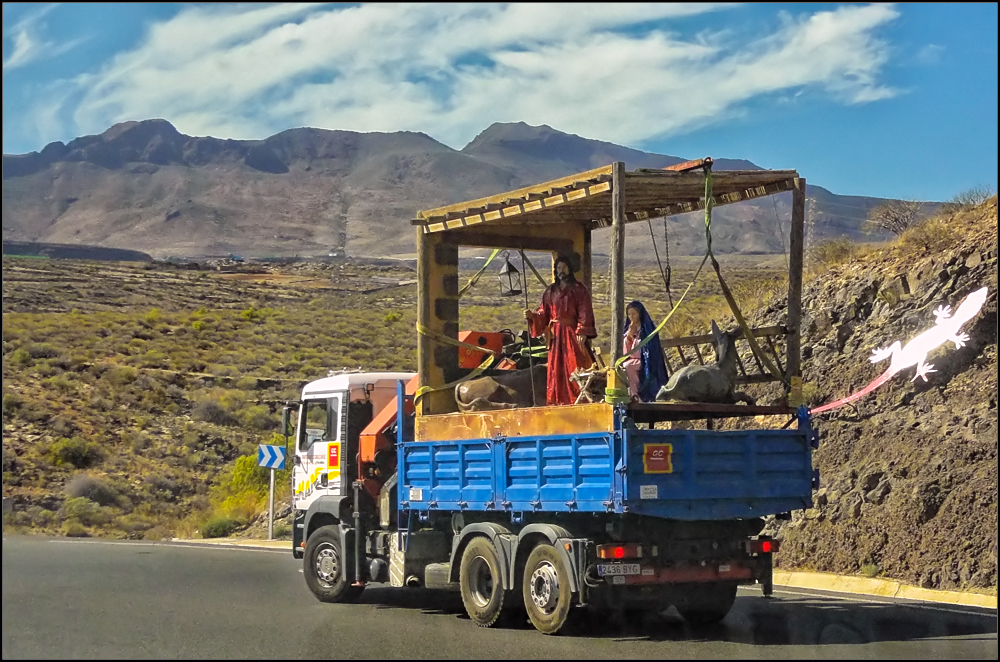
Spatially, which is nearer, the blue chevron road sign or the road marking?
the blue chevron road sign

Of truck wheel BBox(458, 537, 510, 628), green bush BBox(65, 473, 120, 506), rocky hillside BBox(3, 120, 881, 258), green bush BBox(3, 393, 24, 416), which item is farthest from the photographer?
rocky hillside BBox(3, 120, 881, 258)

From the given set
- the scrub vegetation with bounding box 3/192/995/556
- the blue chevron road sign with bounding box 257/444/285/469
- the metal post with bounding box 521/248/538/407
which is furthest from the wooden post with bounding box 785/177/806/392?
the blue chevron road sign with bounding box 257/444/285/469

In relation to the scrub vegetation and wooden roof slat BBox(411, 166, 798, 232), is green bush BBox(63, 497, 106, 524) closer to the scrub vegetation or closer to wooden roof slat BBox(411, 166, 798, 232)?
the scrub vegetation

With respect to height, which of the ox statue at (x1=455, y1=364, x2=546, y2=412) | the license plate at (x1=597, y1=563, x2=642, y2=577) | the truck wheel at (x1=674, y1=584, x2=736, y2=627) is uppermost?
the ox statue at (x1=455, y1=364, x2=546, y2=412)

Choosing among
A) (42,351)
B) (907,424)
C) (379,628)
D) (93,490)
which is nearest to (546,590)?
(379,628)

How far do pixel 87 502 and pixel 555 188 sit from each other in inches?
904

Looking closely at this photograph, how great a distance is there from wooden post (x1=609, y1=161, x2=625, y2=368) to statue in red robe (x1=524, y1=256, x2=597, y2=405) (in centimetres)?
226

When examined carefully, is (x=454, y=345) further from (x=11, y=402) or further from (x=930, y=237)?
(x=11, y=402)

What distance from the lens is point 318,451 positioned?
1552 cm

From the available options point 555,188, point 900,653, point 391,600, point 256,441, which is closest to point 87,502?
point 256,441

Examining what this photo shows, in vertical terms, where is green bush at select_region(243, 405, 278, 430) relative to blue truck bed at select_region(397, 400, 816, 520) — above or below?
above

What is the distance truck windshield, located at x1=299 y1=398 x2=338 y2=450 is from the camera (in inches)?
611

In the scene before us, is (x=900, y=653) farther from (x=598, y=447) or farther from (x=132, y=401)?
(x=132, y=401)

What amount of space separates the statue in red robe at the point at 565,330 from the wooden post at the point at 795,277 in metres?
2.18
